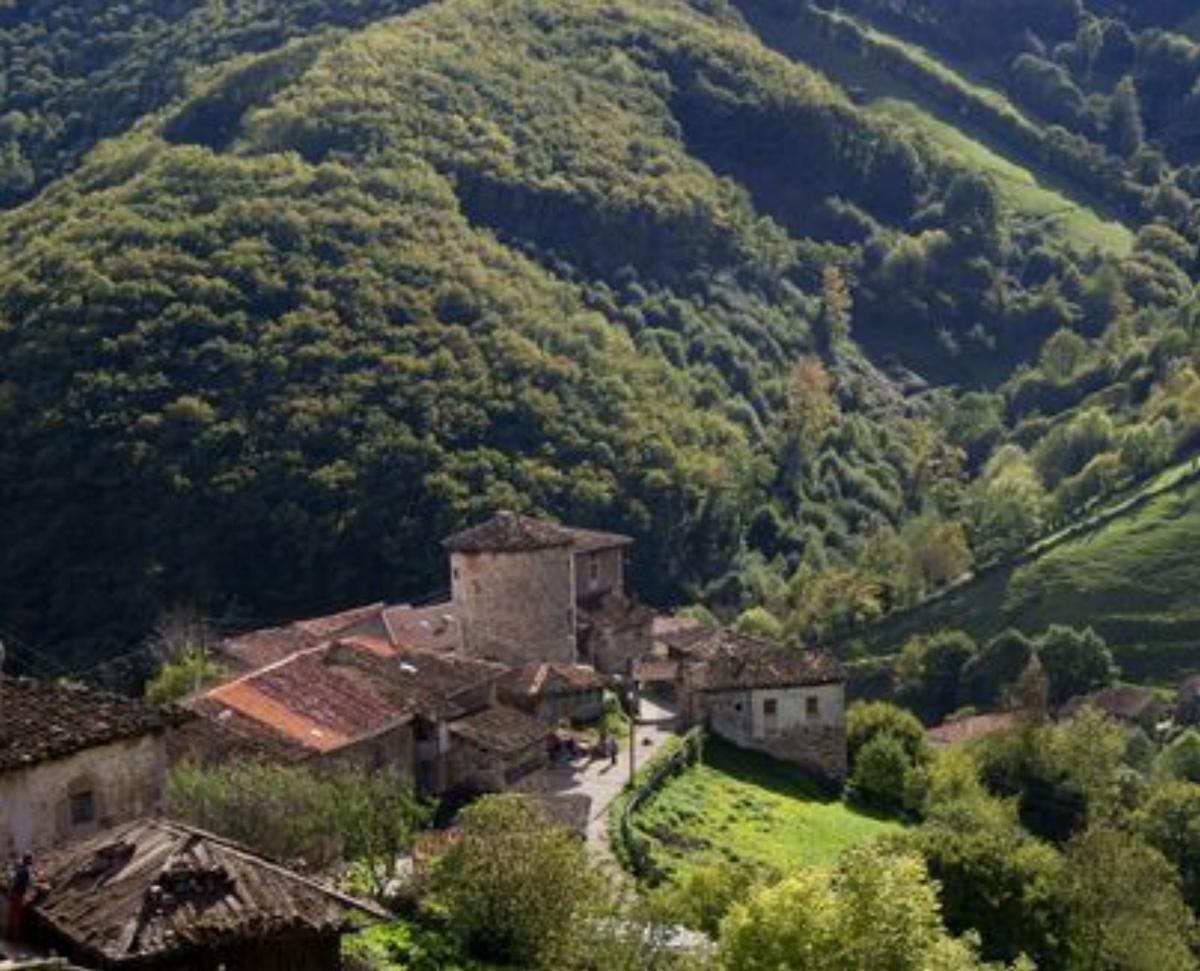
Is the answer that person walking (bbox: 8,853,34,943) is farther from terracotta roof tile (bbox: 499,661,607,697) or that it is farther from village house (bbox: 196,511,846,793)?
terracotta roof tile (bbox: 499,661,607,697)

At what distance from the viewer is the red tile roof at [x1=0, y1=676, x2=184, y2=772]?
29.3 m

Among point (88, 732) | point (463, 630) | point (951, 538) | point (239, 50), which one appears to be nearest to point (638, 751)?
point (463, 630)

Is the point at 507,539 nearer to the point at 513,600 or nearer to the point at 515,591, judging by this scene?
the point at 515,591

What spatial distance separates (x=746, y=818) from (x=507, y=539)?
37.7 ft

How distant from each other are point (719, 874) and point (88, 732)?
1846 centimetres

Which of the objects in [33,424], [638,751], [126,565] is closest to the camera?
[638,751]

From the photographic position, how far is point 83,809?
3008 centimetres

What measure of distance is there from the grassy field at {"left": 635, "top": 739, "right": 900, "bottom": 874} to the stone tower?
6471 millimetres

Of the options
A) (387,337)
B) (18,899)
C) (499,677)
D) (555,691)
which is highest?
(18,899)

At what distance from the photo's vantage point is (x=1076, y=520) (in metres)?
140

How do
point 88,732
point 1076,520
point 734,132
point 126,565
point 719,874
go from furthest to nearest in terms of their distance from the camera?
point 734,132
point 1076,520
point 126,565
point 719,874
point 88,732

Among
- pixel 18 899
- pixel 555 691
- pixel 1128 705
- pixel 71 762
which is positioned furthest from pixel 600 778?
pixel 1128 705

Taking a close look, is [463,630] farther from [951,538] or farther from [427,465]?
[951,538]

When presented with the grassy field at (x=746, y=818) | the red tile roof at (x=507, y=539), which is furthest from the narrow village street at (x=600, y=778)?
the red tile roof at (x=507, y=539)
